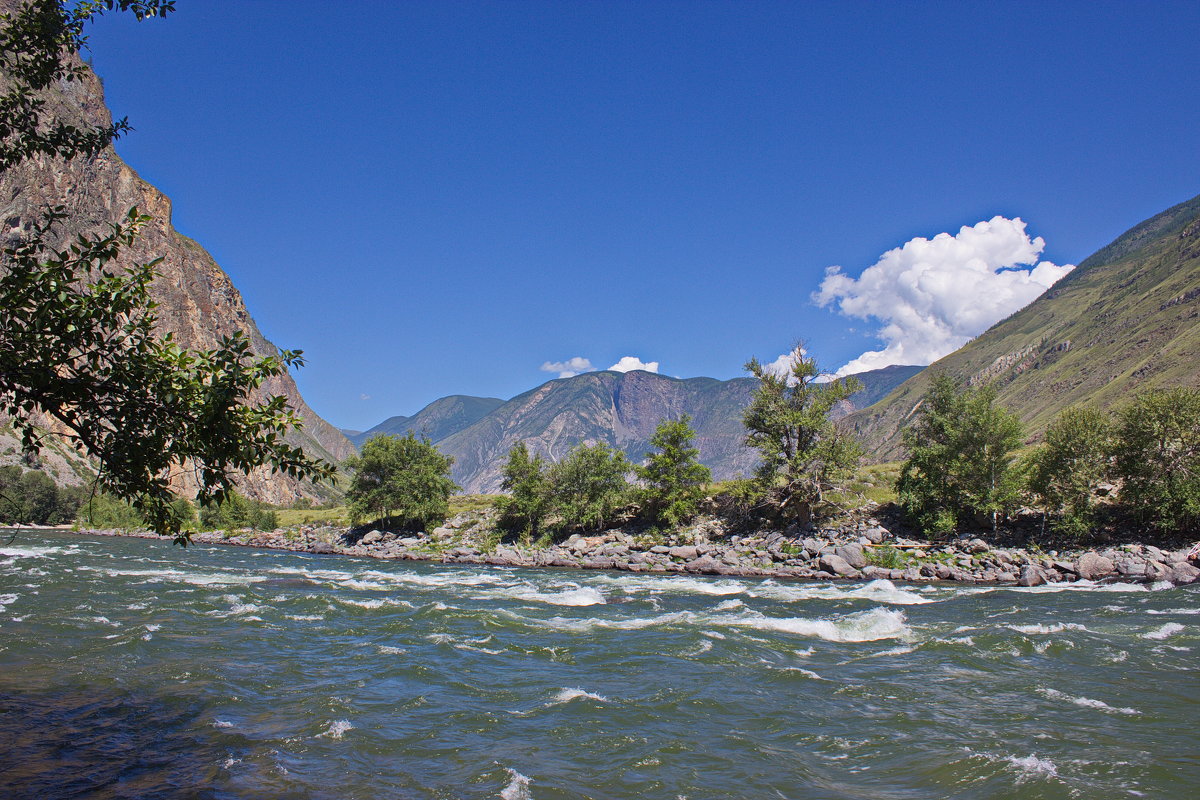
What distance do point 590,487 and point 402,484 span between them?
2415cm

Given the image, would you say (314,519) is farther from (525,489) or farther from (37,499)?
(525,489)

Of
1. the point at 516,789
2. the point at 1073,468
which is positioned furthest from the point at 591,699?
the point at 1073,468

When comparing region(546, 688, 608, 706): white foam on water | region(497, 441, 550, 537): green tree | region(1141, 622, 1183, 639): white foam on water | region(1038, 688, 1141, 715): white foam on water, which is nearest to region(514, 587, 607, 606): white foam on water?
region(546, 688, 608, 706): white foam on water

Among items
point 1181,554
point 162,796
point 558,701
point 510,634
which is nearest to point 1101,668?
point 558,701

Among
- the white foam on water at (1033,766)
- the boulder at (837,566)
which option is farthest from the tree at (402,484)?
the white foam on water at (1033,766)

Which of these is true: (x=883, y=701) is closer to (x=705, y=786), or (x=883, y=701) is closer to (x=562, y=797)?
(x=705, y=786)

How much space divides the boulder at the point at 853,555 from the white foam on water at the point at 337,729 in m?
36.8

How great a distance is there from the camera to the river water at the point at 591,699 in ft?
32.7

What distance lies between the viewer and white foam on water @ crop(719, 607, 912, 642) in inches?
832

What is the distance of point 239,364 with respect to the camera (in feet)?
24.1

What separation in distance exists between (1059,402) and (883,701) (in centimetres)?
19954

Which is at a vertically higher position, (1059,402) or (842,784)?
(1059,402)

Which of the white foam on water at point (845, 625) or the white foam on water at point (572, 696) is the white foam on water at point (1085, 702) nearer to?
the white foam on water at point (845, 625)

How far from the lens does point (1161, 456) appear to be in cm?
3875
